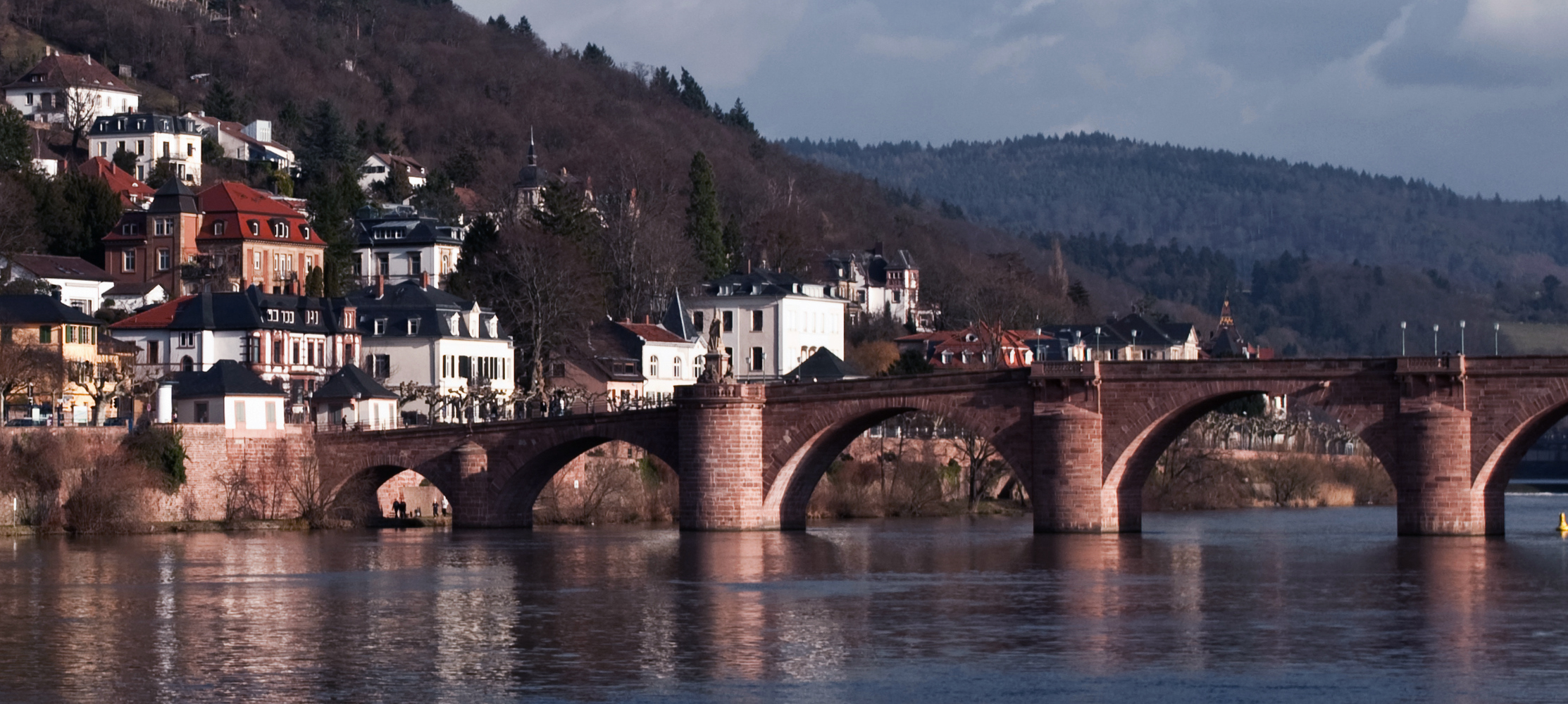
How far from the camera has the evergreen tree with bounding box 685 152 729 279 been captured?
419ft

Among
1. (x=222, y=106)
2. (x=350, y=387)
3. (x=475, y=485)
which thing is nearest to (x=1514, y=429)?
(x=475, y=485)

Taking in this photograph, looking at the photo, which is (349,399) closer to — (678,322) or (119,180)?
(678,322)

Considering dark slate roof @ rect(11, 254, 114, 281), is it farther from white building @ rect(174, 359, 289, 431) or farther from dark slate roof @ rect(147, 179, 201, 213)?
white building @ rect(174, 359, 289, 431)

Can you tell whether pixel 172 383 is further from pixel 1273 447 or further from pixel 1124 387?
pixel 1273 447

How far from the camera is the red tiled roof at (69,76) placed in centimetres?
15000

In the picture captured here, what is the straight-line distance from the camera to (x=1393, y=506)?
104 meters

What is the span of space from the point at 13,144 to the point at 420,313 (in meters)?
31.8

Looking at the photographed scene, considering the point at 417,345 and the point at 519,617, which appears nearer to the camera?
the point at 519,617

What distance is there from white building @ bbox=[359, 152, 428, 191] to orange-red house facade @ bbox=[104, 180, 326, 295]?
1354 inches

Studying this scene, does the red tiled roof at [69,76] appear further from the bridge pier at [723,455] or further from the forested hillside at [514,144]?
the bridge pier at [723,455]

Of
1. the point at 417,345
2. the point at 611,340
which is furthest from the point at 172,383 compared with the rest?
the point at 611,340

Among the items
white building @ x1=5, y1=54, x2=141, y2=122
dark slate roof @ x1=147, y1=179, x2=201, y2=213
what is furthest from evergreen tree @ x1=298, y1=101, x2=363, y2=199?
dark slate roof @ x1=147, y1=179, x2=201, y2=213

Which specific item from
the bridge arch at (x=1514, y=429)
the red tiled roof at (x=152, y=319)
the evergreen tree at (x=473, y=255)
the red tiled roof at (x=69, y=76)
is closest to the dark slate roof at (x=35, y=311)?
the red tiled roof at (x=152, y=319)

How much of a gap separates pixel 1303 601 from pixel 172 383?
43627mm
